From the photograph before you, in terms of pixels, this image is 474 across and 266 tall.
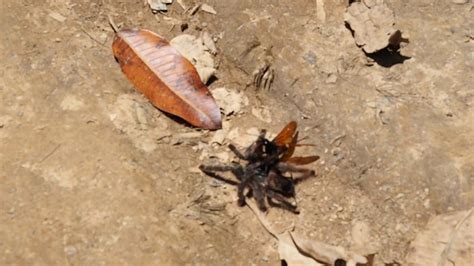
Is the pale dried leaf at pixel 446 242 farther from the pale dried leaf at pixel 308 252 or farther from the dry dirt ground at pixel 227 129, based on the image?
the pale dried leaf at pixel 308 252

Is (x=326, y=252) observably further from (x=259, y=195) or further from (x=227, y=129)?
(x=227, y=129)

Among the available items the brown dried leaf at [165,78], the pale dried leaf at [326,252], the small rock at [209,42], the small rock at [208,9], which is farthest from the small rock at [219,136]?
the small rock at [208,9]

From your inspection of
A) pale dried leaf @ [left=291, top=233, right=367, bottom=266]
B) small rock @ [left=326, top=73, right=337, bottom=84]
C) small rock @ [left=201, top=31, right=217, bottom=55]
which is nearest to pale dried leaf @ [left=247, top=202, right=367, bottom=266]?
pale dried leaf @ [left=291, top=233, right=367, bottom=266]

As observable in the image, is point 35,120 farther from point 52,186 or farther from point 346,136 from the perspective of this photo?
point 346,136

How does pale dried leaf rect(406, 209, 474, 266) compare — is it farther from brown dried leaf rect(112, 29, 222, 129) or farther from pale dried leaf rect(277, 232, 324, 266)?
brown dried leaf rect(112, 29, 222, 129)

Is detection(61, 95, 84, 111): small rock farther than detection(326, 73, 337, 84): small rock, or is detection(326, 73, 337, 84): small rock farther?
detection(326, 73, 337, 84): small rock

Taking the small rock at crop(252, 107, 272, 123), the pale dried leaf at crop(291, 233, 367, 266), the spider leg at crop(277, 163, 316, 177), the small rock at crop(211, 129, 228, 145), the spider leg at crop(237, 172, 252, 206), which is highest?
the small rock at crop(252, 107, 272, 123)
